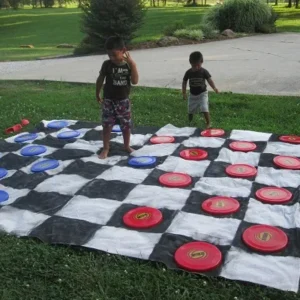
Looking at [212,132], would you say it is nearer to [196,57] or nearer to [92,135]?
[196,57]

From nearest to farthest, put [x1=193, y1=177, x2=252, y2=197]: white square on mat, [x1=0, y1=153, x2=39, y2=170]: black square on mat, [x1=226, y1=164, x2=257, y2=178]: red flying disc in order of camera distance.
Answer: [x1=193, y1=177, x2=252, y2=197]: white square on mat
[x1=226, y1=164, x2=257, y2=178]: red flying disc
[x1=0, y1=153, x2=39, y2=170]: black square on mat

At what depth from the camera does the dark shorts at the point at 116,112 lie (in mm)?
4355

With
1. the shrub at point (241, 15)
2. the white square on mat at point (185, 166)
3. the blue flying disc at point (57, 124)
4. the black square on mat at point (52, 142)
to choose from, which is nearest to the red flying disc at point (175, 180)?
the white square on mat at point (185, 166)

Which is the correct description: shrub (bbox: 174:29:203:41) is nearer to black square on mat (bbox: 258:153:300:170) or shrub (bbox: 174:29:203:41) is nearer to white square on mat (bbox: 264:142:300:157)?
white square on mat (bbox: 264:142:300:157)

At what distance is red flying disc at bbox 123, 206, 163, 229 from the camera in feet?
9.61

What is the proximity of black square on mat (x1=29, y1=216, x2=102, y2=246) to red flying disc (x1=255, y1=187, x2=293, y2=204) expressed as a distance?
50.2 inches

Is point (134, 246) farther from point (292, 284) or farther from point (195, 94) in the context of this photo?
point (195, 94)

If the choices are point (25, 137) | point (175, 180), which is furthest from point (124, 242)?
point (25, 137)

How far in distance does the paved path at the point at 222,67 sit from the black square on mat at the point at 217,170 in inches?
130

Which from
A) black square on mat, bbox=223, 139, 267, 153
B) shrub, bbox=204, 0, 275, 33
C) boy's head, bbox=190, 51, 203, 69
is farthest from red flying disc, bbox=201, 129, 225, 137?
shrub, bbox=204, 0, 275, 33

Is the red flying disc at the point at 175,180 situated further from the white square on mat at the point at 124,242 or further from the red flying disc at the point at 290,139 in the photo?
the red flying disc at the point at 290,139

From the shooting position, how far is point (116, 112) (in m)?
4.37

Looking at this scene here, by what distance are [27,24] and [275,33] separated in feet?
69.5

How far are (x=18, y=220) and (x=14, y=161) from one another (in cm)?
127
